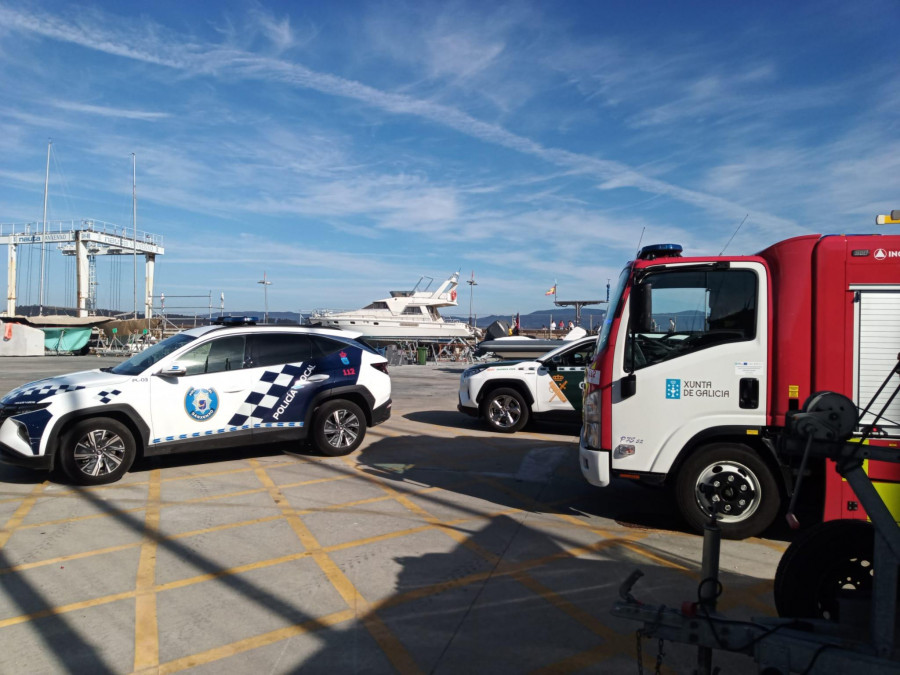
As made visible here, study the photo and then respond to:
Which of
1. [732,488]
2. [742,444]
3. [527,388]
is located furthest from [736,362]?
[527,388]

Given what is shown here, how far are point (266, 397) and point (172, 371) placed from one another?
1.16 metres

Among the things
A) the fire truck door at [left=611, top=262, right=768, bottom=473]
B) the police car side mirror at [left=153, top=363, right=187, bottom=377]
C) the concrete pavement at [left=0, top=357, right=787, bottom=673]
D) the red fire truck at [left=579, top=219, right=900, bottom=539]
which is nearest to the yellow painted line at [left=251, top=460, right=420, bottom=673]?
the concrete pavement at [left=0, top=357, right=787, bottom=673]

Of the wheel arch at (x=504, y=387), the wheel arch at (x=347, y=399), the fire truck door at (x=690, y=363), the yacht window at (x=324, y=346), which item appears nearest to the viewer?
the fire truck door at (x=690, y=363)

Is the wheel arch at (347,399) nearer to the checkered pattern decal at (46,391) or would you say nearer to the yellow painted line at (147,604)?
the yellow painted line at (147,604)

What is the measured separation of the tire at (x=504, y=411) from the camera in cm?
1059

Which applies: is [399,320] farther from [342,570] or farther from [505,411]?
[342,570]

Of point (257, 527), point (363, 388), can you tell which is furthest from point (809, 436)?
point (363, 388)

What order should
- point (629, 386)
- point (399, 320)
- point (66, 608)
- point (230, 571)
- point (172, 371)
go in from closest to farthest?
point (66, 608) < point (230, 571) < point (629, 386) < point (172, 371) < point (399, 320)

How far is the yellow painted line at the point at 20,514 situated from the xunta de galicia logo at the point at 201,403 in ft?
5.48

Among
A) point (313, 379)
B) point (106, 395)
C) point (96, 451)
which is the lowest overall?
point (96, 451)

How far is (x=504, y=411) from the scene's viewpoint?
10695 mm

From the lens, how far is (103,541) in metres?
5.23

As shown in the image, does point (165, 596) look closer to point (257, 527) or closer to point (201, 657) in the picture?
point (201, 657)

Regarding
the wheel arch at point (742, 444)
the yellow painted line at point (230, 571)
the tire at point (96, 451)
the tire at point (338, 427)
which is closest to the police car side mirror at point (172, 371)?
the tire at point (96, 451)
